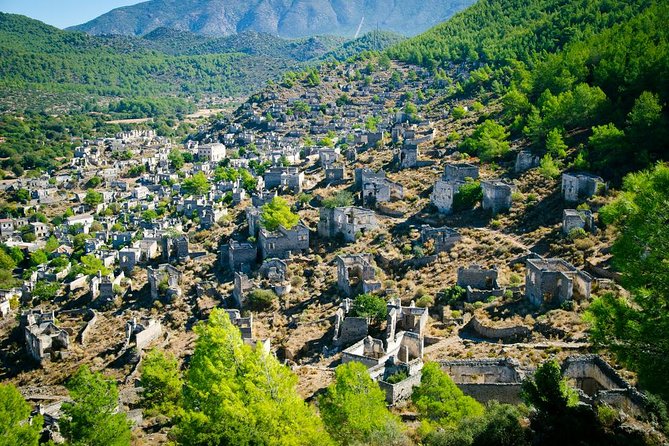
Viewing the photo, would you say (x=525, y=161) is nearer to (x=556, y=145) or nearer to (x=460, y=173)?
(x=556, y=145)

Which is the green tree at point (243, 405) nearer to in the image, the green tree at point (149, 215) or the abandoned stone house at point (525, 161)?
the abandoned stone house at point (525, 161)

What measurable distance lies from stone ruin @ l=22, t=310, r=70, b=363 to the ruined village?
0.35 feet

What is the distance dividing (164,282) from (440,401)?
2249 centimetres

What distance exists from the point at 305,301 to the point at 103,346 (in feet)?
34.8

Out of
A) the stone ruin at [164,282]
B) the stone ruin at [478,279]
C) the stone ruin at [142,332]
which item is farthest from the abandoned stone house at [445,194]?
the stone ruin at [142,332]

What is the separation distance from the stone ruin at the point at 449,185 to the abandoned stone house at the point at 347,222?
13.9 ft

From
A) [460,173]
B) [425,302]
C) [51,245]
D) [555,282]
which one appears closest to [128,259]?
[51,245]

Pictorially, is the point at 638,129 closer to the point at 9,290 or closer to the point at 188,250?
the point at 188,250

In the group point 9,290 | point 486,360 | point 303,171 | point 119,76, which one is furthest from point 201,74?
point 486,360

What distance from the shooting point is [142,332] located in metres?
30.8

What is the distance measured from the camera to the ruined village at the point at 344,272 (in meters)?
22.8

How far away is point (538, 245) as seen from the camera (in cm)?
3052

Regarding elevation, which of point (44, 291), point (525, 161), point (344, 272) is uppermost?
Result: point (525, 161)

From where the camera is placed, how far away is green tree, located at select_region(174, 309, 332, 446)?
14.6m
